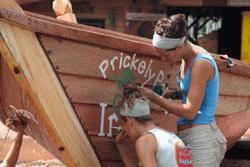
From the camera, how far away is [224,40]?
46.3 feet

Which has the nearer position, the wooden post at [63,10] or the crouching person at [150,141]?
the crouching person at [150,141]

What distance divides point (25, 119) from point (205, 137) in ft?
5.12

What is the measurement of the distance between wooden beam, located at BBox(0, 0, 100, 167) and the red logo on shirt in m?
0.81

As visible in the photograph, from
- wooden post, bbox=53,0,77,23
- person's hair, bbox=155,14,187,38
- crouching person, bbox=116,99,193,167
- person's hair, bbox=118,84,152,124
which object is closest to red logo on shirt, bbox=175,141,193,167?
crouching person, bbox=116,99,193,167

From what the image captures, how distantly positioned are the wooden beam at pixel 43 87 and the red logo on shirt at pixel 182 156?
2.65 feet

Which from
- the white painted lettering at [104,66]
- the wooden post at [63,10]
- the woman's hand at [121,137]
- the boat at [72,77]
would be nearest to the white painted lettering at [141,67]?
the boat at [72,77]

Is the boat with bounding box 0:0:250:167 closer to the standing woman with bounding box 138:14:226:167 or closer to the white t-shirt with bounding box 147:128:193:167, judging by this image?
the standing woman with bounding box 138:14:226:167

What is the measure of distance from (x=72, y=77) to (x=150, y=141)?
2.75 feet

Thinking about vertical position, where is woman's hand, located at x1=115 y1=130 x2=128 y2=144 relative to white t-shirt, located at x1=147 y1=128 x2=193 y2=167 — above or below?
below

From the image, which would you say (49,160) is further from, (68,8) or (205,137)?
(205,137)

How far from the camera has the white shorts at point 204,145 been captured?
377cm

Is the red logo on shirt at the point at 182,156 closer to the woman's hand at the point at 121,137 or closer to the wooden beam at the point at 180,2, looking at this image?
the woman's hand at the point at 121,137

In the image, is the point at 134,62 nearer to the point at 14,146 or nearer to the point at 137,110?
the point at 137,110

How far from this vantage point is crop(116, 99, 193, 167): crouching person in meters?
3.44
